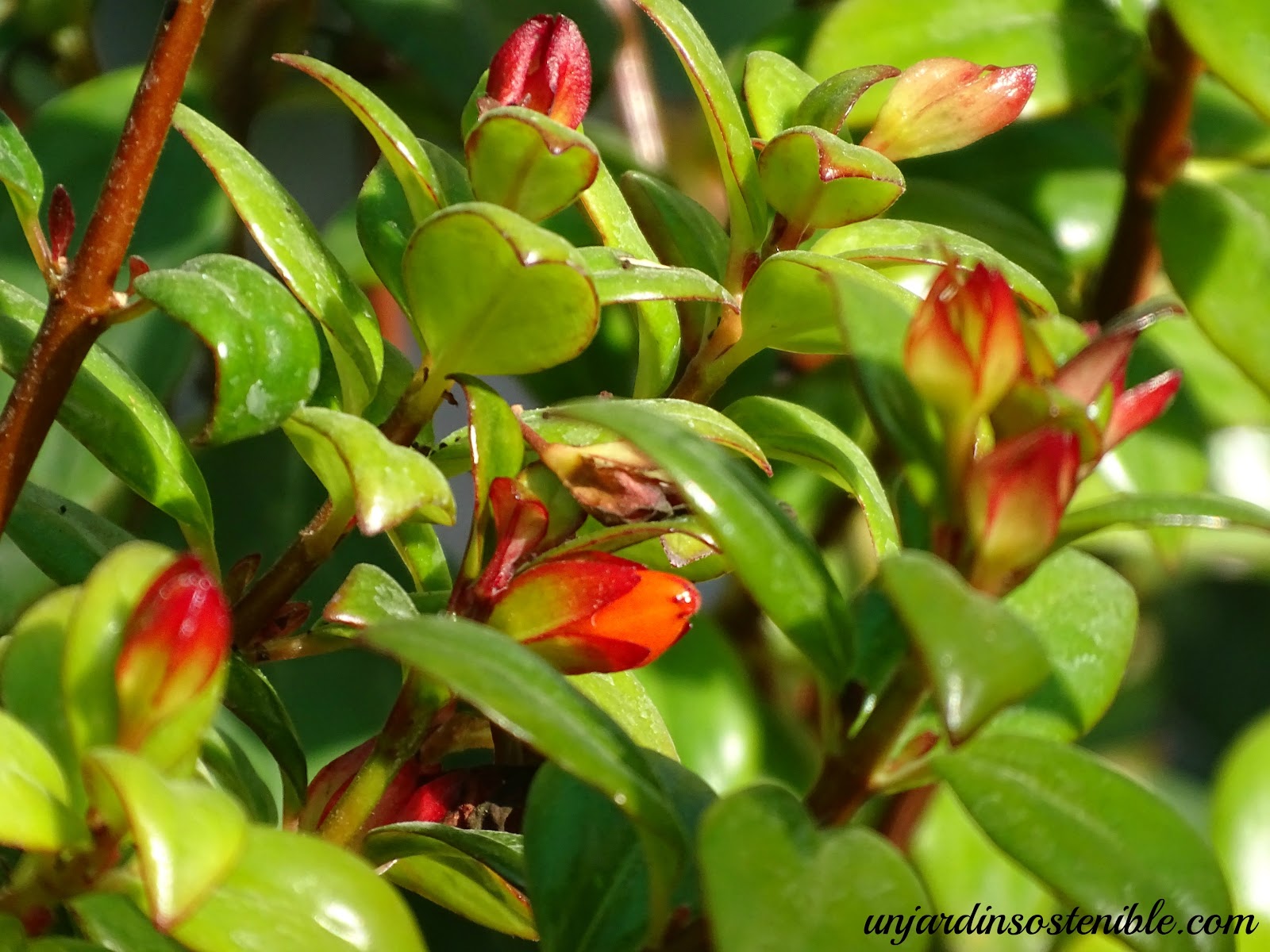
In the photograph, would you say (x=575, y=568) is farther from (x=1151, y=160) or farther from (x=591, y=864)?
(x=1151, y=160)

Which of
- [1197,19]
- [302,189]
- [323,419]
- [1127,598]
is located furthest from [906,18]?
[302,189]

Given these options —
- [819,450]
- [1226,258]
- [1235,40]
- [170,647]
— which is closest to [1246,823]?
[1226,258]

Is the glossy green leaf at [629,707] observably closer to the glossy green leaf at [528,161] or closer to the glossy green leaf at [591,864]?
the glossy green leaf at [591,864]

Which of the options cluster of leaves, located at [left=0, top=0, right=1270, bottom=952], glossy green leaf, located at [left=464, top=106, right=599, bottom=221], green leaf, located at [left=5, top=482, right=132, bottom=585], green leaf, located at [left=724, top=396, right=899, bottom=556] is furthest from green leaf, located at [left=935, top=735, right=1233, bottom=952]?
green leaf, located at [left=5, top=482, right=132, bottom=585]

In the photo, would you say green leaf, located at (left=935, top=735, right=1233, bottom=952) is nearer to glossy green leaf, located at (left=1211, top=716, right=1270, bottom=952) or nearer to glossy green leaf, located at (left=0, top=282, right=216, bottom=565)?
glossy green leaf, located at (left=0, top=282, right=216, bottom=565)

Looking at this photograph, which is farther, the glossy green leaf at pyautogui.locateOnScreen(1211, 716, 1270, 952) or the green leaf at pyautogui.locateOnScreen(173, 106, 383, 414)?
the glossy green leaf at pyautogui.locateOnScreen(1211, 716, 1270, 952)

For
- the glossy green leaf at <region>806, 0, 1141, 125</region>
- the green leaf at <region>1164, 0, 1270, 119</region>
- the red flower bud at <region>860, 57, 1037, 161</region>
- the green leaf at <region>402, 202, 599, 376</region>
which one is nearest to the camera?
the green leaf at <region>402, 202, 599, 376</region>

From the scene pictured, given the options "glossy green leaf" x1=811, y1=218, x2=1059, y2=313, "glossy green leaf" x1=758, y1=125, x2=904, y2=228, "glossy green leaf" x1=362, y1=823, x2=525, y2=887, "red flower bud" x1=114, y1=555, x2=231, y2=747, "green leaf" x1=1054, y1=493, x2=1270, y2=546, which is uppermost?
"glossy green leaf" x1=758, y1=125, x2=904, y2=228
